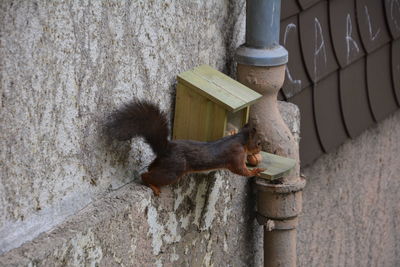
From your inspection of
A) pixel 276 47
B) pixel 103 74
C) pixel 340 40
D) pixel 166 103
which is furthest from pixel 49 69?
pixel 340 40

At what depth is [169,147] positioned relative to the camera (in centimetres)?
201

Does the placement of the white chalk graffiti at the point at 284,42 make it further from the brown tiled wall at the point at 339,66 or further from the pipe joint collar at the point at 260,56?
the pipe joint collar at the point at 260,56

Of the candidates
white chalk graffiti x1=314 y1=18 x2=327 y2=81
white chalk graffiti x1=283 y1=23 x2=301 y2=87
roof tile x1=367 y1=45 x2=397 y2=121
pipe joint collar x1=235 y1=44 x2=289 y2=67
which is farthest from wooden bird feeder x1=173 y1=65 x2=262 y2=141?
roof tile x1=367 y1=45 x2=397 y2=121

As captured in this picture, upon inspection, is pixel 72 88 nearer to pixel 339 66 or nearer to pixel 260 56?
pixel 260 56

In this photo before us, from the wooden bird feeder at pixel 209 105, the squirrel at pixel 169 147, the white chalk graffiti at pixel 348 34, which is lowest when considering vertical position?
the squirrel at pixel 169 147

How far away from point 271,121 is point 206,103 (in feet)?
1.33

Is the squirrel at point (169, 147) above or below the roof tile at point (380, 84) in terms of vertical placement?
below

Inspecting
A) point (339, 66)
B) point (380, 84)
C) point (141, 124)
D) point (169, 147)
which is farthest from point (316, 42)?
point (141, 124)

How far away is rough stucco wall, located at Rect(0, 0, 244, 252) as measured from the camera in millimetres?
1557

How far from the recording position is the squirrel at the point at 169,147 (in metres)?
1.89

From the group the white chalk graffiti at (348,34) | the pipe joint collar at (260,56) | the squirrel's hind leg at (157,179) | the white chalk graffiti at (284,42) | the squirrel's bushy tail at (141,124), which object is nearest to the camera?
the squirrel's bushy tail at (141,124)

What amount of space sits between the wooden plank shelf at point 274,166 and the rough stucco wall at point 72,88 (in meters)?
0.34

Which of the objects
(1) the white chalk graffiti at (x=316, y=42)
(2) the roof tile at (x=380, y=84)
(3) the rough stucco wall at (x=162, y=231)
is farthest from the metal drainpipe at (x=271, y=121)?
(2) the roof tile at (x=380, y=84)

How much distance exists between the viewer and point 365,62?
143 inches
